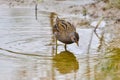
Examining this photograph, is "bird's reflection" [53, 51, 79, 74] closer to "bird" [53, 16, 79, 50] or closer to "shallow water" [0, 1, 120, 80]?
"shallow water" [0, 1, 120, 80]

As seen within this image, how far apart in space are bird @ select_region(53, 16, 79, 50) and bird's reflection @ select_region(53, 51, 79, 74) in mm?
268

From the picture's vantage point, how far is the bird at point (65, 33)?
26.6ft

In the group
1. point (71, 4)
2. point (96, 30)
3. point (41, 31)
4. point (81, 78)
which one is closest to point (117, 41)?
point (96, 30)

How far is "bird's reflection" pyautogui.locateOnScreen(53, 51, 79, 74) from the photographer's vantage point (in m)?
7.05

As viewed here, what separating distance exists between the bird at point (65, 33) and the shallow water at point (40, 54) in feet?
0.51

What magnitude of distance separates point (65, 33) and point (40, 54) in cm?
83

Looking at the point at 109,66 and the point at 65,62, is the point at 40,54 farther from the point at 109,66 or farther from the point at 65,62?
the point at 109,66

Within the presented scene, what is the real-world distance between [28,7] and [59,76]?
17.9 feet

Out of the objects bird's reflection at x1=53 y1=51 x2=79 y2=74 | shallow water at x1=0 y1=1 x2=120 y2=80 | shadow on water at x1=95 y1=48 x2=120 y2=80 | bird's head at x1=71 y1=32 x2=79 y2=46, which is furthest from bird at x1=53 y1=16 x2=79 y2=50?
shadow on water at x1=95 y1=48 x2=120 y2=80

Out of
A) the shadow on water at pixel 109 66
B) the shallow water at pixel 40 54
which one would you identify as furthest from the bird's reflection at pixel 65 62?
the shadow on water at pixel 109 66

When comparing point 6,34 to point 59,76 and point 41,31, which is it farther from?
point 59,76

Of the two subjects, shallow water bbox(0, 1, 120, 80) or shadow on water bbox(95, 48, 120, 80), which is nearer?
shadow on water bbox(95, 48, 120, 80)

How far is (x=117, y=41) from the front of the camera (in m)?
8.64

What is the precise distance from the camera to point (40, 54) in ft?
25.4
